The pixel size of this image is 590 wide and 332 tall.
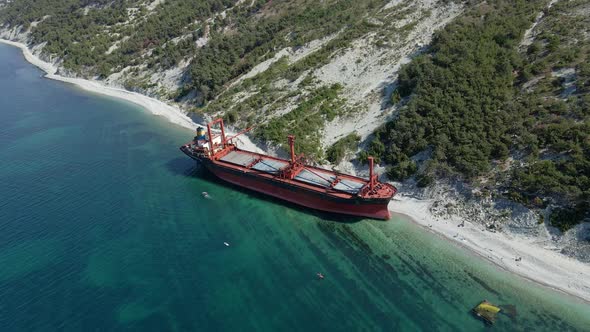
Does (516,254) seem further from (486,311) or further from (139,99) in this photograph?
(139,99)

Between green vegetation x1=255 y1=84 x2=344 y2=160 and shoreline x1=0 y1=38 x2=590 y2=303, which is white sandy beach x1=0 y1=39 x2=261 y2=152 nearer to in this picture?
green vegetation x1=255 y1=84 x2=344 y2=160

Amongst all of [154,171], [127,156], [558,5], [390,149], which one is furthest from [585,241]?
[127,156]

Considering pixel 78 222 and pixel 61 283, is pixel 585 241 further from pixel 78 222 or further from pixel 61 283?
pixel 78 222

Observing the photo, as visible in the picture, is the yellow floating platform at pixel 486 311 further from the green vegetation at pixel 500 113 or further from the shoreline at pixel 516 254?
the green vegetation at pixel 500 113

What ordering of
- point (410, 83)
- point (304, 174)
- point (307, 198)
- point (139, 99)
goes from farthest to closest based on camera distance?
point (139, 99), point (410, 83), point (304, 174), point (307, 198)

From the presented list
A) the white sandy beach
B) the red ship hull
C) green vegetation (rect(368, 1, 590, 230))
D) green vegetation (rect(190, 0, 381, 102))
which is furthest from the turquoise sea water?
green vegetation (rect(190, 0, 381, 102))

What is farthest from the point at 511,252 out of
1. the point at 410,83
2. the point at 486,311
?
the point at 410,83
